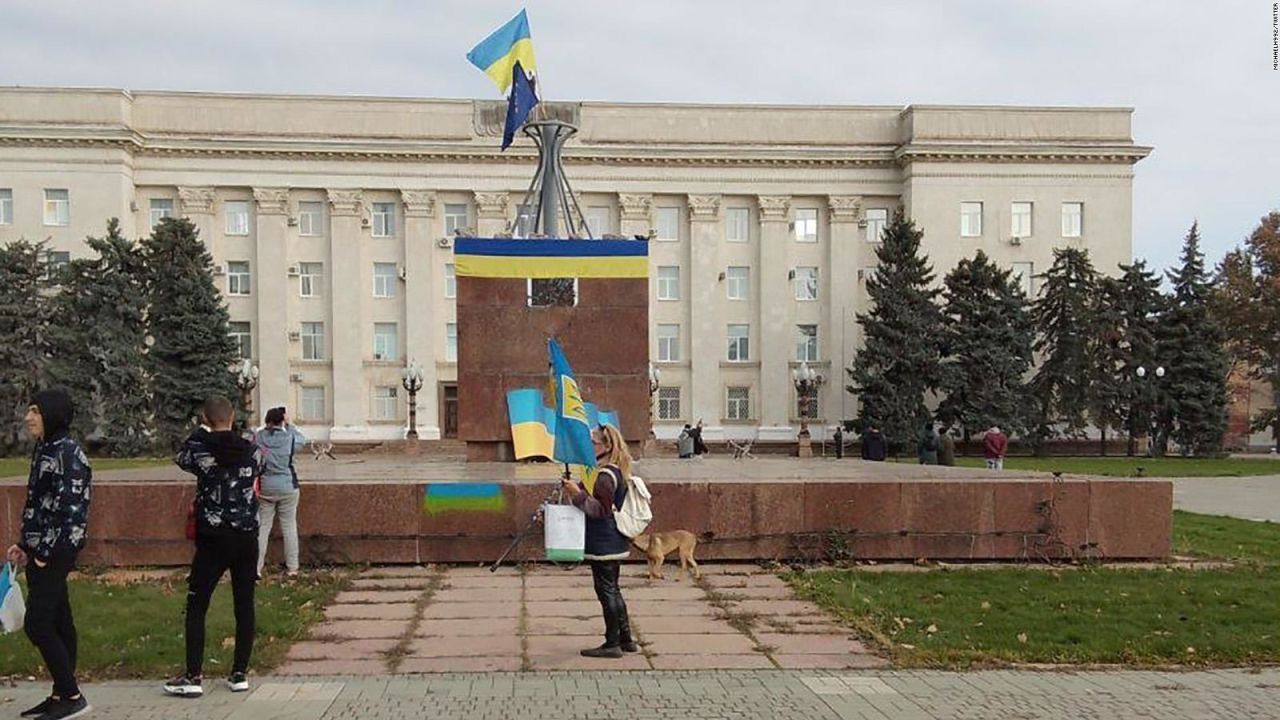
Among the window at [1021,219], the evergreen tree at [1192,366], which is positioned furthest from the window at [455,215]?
the evergreen tree at [1192,366]

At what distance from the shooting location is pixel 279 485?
959 centimetres

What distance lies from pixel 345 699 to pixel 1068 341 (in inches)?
1723

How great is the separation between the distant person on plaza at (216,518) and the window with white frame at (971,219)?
46.4 meters

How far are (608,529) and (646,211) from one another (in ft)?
142

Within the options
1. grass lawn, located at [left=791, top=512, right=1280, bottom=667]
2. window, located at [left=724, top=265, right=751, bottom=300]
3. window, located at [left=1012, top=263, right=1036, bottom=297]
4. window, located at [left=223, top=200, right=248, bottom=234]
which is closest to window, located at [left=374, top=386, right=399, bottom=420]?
window, located at [left=223, top=200, right=248, bottom=234]

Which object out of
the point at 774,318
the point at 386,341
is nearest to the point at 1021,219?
the point at 774,318

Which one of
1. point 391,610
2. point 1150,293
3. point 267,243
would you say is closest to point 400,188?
point 267,243

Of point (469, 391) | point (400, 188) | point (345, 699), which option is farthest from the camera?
point (400, 188)

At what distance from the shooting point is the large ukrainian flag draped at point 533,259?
47.9 feet

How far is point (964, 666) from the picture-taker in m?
6.96

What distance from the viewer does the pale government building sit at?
47812 mm

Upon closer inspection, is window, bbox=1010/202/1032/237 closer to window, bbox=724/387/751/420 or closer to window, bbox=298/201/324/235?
window, bbox=724/387/751/420

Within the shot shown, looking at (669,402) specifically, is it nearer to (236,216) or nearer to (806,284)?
(806,284)

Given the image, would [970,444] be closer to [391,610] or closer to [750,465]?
[750,465]
